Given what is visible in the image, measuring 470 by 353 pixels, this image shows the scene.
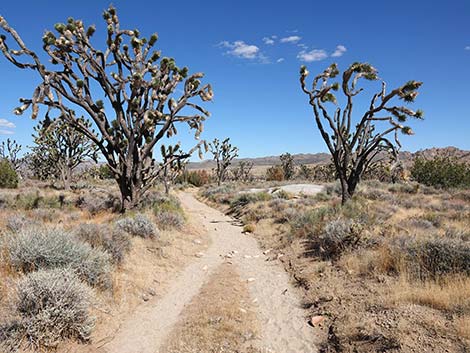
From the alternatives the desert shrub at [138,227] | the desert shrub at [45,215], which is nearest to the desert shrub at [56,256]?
the desert shrub at [138,227]

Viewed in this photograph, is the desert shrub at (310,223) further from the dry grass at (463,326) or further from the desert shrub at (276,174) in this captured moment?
the desert shrub at (276,174)

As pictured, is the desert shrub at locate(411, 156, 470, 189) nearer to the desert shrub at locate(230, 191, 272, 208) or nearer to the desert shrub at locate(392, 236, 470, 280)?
the desert shrub at locate(230, 191, 272, 208)

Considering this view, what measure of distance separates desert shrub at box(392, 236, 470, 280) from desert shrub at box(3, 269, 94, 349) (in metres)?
5.96

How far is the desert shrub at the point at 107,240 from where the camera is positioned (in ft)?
23.3

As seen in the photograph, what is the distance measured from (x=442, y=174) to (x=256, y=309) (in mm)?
32695

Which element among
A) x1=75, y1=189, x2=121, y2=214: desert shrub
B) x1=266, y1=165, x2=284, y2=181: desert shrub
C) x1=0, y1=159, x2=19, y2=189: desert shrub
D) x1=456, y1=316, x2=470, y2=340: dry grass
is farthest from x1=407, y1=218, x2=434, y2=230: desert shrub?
x1=266, y1=165, x2=284, y2=181: desert shrub

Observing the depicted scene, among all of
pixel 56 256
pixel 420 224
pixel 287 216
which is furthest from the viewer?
pixel 287 216

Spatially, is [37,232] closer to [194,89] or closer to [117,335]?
[117,335]

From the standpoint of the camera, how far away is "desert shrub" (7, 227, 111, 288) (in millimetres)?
5477

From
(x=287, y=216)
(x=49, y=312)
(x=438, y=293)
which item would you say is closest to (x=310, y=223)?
(x=287, y=216)

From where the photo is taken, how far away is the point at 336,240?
8336 millimetres

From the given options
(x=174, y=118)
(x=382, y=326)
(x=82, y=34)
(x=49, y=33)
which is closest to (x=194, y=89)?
(x=174, y=118)

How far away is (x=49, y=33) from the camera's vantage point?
1056 centimetres

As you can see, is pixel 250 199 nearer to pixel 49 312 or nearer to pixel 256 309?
pixel 256 309
